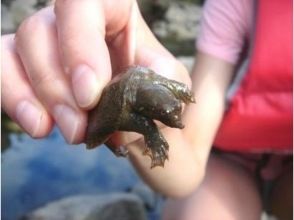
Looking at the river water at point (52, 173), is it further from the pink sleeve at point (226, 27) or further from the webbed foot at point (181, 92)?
the webbed foot at point (181, 92)

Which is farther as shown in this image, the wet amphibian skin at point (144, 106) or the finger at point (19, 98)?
the finger at point (19, 98)

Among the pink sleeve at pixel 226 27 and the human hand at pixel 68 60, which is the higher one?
the human hand at pixel 68 60

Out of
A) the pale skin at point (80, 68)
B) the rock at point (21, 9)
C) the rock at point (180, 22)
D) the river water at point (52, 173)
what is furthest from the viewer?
the rock at point (180, 22)

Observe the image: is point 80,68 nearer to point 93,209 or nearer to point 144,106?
point 144,106

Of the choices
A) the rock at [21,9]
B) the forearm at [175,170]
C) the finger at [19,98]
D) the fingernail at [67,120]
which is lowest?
the rock at [21,9]

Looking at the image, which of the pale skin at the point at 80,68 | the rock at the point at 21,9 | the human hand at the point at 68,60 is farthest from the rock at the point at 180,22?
the human hand at the point at 68,60

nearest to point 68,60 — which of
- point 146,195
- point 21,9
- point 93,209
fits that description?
point 93,209

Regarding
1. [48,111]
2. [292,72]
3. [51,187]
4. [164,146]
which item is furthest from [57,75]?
[51,187]

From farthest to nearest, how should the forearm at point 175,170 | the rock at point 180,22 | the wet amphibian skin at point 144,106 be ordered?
the rock at point 180,22 → the forearm at point 175,170 → the wet amphibian skin at point 144,106
